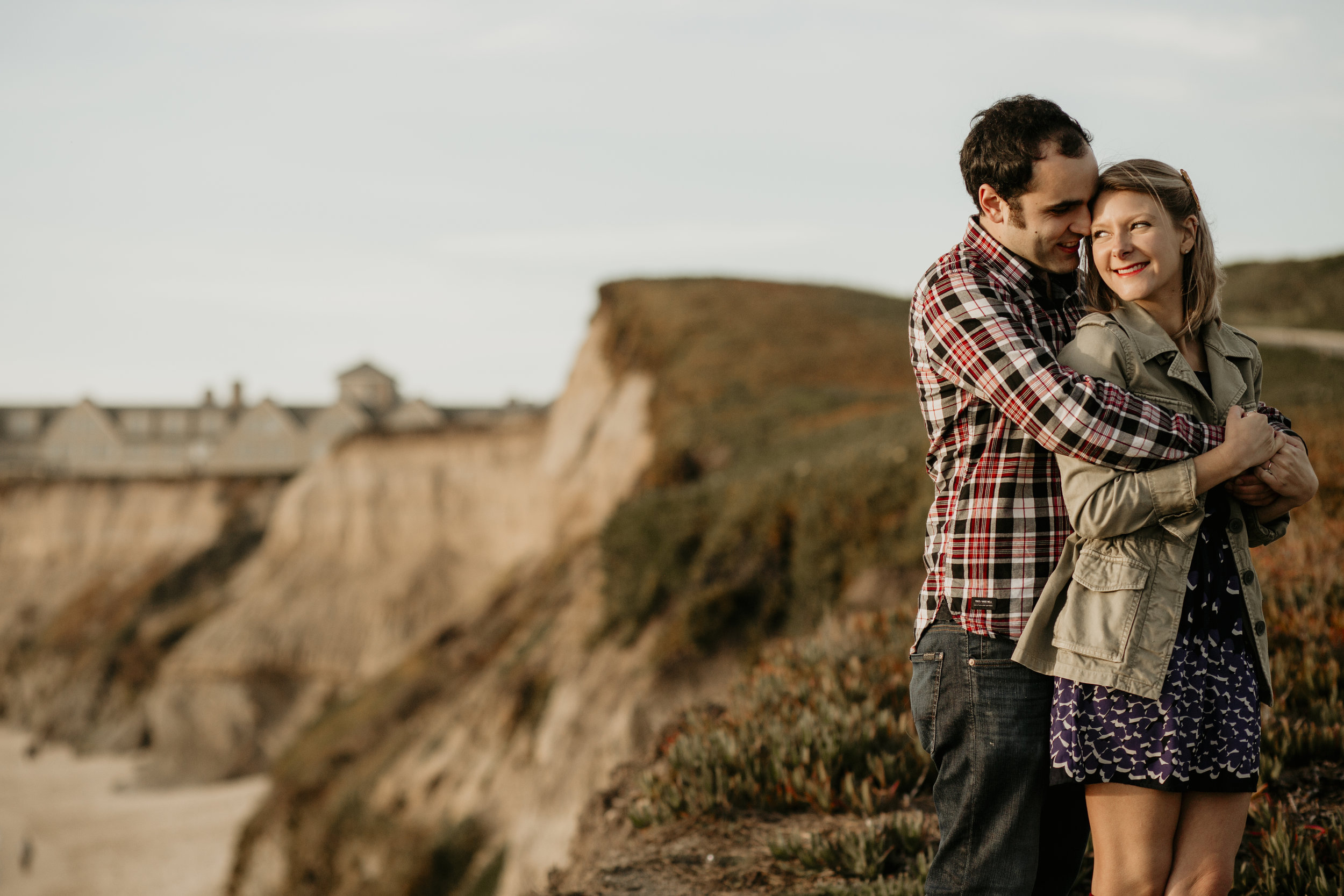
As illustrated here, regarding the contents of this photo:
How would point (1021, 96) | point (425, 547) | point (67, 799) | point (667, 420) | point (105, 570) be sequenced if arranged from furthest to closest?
1. point (105, 570)
2. point (425, 547)
3. point (67, 799)
4. point (667, 420)
5. point (1021, 96)

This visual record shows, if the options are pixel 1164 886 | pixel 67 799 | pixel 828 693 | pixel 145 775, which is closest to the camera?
pixel 1164 886

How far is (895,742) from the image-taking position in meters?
5.60

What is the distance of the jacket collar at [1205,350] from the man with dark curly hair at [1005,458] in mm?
148

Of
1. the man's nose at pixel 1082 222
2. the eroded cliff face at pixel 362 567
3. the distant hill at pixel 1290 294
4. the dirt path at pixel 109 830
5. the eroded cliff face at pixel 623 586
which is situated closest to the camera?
the man's nose at pixel 1082 222

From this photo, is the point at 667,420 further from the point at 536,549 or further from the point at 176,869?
the point at 176,869

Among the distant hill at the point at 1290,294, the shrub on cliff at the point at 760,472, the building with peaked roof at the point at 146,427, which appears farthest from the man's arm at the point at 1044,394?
the building with peaked roof at the point at 146,427

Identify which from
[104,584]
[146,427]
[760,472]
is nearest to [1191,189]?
[760,472]

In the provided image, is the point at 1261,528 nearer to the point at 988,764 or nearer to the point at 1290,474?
the point at 1290,474

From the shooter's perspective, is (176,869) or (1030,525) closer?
(1030,525)

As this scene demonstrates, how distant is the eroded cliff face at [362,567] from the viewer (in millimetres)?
34250

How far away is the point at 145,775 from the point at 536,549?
48.6 ft

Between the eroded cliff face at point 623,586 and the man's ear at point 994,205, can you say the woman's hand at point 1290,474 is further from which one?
the eroded cliff face at point 623,586

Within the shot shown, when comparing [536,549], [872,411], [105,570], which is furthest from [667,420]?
[105,570]

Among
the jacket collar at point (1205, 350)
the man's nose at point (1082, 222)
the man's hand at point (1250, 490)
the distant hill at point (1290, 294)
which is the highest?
the distant hill at point (1290, 294)
